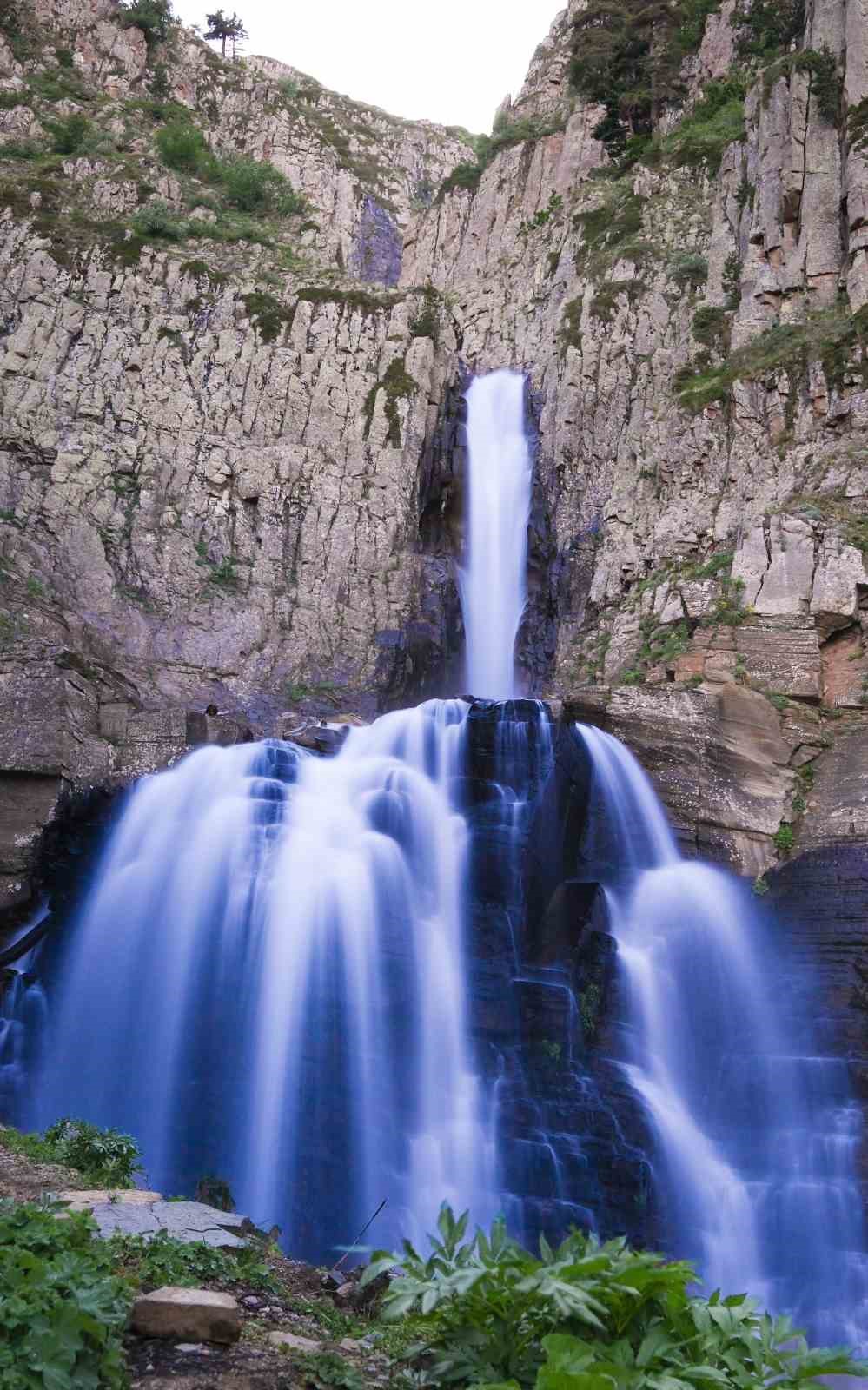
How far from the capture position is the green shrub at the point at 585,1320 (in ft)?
11.7

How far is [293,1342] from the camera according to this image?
4.88m

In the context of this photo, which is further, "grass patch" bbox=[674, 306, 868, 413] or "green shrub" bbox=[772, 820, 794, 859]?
"grass patch" bbox=[674, 306, 868, 413]

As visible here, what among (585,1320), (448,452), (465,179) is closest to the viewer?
(585,1320)

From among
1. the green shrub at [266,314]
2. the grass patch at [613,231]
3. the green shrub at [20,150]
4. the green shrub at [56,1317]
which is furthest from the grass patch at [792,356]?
the green shrub at [56,1317]

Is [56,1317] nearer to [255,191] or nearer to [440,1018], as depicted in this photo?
[440,1018]

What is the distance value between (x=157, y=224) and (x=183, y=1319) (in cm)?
3237

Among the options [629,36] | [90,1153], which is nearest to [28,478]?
[90,1153]

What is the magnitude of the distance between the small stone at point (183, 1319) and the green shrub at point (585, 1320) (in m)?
1.09

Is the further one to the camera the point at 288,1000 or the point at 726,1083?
the point at 726,1083

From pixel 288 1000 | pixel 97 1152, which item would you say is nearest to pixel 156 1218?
pixel 97 1152

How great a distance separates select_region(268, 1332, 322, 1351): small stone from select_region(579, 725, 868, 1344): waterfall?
7.08 metres

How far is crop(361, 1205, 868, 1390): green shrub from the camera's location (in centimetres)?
357

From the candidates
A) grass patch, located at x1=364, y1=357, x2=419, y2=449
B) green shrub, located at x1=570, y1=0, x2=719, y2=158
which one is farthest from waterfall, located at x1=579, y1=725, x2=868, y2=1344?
green shrub, located at x1=570, y1=0, x2=719, y2=158

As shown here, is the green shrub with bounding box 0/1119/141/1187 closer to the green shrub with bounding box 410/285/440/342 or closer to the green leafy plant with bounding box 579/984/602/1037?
the green leafy plant with bounding box 579/984/602/1037
